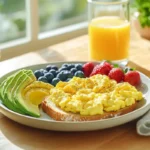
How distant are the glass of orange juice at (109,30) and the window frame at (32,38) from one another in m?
0.43

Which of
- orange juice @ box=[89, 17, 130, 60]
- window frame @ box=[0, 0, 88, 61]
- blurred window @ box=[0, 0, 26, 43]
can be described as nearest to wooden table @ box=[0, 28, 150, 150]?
orange juice @ box=[89, 17, 130, 60]

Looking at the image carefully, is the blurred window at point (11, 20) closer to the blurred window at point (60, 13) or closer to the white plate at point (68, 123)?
the blurred window at point (60, 13)

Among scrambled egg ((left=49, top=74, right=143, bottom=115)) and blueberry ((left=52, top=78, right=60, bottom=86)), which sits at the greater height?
scrambled egg ((left=49, top=74, right=143, bottom=115))

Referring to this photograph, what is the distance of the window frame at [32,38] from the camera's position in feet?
6.72

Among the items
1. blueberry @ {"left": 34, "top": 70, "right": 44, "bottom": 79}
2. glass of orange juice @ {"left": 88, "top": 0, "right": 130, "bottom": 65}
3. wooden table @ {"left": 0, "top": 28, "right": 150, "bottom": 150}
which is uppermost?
glass of orange juice @ {"left": 88, "top": 0, "right": 130, "bottom": 65}

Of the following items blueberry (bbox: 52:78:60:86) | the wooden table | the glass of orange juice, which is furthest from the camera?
the glass of orange juice

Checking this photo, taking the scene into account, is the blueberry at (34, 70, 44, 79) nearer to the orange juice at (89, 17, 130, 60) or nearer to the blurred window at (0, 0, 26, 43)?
the orange juice at (89, 17, 130, 60)

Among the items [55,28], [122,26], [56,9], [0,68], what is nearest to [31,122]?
[0,68]

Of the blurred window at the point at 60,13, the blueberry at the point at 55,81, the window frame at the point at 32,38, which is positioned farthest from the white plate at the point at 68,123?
the blurred window at the point at 60,13

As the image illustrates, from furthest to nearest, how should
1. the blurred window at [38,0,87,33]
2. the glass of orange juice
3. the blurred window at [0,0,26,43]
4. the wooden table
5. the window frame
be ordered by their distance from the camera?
the blurred window at [38,0,87,33] < the blurred window at [0,0,26,43] < the window frame < the glass of orange juice < the wooden table

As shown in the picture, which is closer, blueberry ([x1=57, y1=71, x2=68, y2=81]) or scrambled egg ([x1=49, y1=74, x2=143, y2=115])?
scrambled egg ([x1=49, y1=74, x2=143, y2=115])

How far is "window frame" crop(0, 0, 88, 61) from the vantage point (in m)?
2.05

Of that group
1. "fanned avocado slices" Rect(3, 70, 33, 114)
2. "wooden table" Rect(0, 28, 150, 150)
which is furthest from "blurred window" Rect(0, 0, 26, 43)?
"wooden table" Rect(0, 28, 150, 150)

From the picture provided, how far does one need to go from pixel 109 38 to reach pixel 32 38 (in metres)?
0.55
